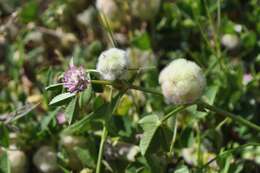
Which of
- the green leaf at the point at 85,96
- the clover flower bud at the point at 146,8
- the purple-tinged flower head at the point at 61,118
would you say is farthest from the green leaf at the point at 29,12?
the green leaf at the point at 85,96

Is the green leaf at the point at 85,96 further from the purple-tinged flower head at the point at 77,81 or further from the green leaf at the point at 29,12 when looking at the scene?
the green leaf at the point at 29,12

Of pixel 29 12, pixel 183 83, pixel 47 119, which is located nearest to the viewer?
pixel 183 83

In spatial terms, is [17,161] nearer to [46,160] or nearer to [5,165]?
[46,160]

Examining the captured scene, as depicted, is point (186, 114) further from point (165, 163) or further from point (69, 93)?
point (69, 93)

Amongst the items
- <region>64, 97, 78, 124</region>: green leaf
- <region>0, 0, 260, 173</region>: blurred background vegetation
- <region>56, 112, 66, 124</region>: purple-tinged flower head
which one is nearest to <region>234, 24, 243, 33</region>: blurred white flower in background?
<region>0, 0, 260, 173</region>: blurred background vegetation

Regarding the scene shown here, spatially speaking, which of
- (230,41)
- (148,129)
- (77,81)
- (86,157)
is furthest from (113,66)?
(230,41)
